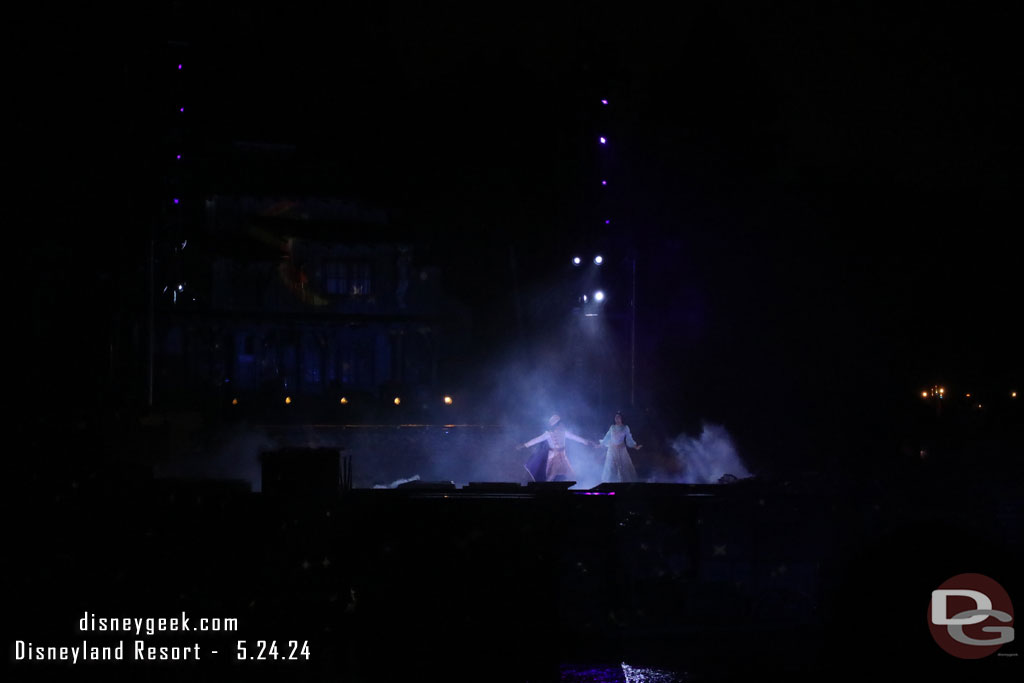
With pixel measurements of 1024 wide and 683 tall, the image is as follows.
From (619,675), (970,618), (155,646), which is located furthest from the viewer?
(970,618)

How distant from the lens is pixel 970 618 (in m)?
6.92

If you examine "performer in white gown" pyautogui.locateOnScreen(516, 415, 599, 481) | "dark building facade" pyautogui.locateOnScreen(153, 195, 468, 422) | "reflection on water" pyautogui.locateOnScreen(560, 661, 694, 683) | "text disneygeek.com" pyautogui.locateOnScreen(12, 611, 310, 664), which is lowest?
"reflection on water" pyautogui.locateOnScreen(560, 661, 694, 683)

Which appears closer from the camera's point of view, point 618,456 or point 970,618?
point 970,618

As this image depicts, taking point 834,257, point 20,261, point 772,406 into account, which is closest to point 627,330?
point 772,406

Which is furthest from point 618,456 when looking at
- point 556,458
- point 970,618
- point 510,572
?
point 970,618

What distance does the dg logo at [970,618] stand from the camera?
6805mm

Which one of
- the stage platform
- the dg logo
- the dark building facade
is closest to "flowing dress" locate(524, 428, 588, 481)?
the stage platform

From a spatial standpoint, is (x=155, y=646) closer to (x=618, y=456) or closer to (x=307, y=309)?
(x=618, y=456)

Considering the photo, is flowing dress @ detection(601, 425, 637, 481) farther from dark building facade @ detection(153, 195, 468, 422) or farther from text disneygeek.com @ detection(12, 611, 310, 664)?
dark building facade @ detection(153, 195, 468, 422)

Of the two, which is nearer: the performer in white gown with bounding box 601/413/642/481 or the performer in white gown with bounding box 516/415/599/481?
the performer in white gown with bounding box 516/415/599/481

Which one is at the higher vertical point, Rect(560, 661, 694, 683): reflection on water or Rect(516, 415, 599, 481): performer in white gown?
Rect(516, 415, 599, 481): performer in white gown

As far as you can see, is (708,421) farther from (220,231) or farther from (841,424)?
(220,231)

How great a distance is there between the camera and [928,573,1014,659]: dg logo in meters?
6.80

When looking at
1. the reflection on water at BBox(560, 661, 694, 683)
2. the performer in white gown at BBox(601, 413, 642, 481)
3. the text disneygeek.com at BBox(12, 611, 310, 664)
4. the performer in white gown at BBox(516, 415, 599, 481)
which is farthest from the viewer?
the performer in white gown at BBox(601, 413, 642, 481)
